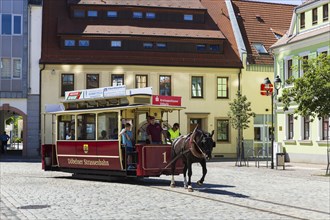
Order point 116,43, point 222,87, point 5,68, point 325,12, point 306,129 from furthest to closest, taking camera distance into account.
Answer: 1. point 222,87
2. point 116,43
3. point 5,68
4. point 306,129
5. point 325,12

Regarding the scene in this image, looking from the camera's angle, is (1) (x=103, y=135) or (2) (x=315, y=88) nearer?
(1) (x=103, y=135)

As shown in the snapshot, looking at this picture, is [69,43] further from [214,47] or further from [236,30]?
[236,30]

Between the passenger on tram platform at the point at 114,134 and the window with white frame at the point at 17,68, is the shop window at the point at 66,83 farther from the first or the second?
the passenger on tram platform at the point at 114,134

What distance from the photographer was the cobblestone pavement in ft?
36.8

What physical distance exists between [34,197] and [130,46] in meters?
30.5

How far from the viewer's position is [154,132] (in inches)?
741

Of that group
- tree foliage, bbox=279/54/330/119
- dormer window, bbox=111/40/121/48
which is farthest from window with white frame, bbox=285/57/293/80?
dormer window, bbox=111/40/121/48

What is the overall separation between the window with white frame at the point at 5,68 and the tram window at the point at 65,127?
2214cm

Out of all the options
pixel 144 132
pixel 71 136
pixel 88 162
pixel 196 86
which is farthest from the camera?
pixel 196 86

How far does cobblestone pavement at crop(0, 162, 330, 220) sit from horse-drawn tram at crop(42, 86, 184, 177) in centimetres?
68

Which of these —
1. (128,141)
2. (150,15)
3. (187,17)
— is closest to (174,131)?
(128,141)

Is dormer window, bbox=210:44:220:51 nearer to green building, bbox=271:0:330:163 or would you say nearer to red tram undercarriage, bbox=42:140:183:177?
green building, bbox=271:0:330:163

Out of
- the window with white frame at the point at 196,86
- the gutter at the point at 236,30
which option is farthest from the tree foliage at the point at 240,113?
the gutter at the point at 236,30

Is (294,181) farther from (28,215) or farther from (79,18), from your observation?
(79,18)
